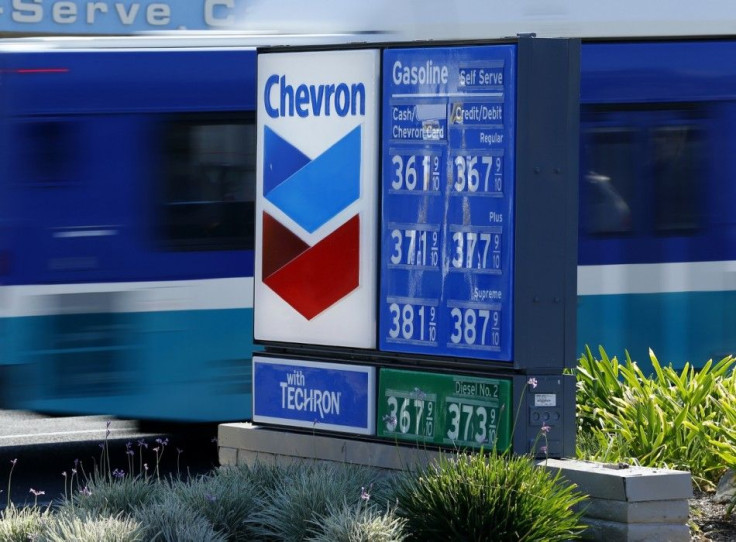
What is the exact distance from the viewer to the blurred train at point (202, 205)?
33.4ft

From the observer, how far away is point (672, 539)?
265 inches

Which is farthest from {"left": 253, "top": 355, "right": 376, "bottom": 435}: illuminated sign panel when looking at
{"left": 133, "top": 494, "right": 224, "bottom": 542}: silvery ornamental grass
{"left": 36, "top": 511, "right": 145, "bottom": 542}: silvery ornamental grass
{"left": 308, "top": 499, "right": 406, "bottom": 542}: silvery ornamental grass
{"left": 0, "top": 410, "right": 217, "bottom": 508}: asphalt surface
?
{"left": 0, "top": 410, "right": 217, "bottom": 508}: asphalt surface

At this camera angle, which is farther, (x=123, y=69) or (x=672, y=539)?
(x=123, y=69)

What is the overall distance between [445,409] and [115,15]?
16.1 ft

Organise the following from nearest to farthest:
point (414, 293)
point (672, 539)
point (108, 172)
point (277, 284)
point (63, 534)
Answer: point (63, 534) → point (672, 539) → point (414, 293) → point (277, 284) → point (108, 172)

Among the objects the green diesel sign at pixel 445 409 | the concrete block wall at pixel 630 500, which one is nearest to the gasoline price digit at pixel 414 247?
the green diesel sign at pixel 445 409

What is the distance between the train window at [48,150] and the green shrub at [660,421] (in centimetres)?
405

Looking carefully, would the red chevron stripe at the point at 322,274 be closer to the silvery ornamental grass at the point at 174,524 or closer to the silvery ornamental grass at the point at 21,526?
the silvery ornamental grass at the point at 174,524

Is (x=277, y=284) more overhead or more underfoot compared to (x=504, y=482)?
more overhead

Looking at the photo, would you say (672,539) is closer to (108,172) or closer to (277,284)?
(277,284)

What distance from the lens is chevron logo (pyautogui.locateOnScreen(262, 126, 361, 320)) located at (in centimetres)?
782

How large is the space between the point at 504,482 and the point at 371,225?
6.84ft

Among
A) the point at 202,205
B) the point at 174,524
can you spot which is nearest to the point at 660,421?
the point at 174,524

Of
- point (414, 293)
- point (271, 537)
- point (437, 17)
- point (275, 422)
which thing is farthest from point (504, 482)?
point (437, 17)
